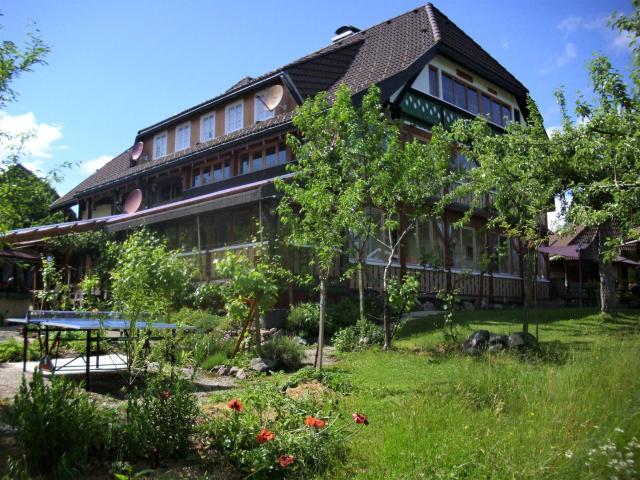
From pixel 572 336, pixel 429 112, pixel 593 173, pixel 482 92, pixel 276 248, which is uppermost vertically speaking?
pixel 482 92

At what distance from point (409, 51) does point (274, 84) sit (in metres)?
4.98

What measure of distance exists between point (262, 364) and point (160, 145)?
64.2ft

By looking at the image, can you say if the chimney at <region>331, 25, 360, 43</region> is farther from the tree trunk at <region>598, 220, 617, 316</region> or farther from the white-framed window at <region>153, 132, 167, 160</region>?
the tree trunk at <region>598, 220, 617, 316</region>

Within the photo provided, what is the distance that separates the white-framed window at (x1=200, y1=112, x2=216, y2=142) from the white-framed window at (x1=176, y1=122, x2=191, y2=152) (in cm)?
101

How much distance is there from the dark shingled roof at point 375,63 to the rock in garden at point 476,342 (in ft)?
33.5

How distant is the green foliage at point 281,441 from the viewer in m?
4.02

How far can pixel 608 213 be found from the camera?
8.25 m

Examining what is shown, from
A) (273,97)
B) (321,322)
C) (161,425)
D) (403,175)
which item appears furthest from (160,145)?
(161,425)

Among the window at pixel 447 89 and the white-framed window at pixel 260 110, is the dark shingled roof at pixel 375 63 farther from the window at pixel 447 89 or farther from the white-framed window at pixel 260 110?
the window at pixel 447 89

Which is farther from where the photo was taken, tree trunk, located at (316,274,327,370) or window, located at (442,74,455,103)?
window, located at (442,74,455,103)

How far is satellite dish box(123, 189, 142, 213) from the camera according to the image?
969 inches

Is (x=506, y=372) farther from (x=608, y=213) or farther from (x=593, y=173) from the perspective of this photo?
(x=593, y=173)

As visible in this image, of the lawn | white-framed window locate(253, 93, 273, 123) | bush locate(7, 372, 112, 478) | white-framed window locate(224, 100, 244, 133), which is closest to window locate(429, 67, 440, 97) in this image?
white-framed window locate(253, 93, 273, 123)

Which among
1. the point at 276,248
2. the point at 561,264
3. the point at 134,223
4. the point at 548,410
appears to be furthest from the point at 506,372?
the point at 561,264
